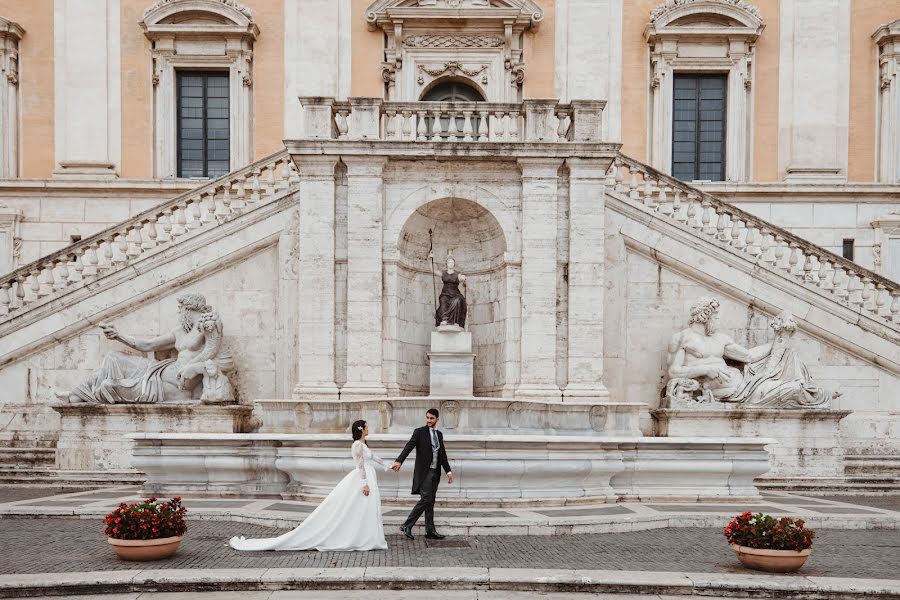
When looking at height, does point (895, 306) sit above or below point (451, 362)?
above

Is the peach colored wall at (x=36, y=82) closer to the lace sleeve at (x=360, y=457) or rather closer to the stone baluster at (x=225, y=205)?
the stone baluster at (x=225, y=205)

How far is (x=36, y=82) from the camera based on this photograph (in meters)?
24.8

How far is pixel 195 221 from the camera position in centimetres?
1816

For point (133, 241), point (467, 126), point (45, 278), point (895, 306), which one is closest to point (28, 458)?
point (45, 278)

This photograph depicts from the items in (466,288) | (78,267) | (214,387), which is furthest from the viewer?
(466,288)

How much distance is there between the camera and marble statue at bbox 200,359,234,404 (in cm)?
1662

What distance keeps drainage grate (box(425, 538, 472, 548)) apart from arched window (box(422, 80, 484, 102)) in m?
16.6

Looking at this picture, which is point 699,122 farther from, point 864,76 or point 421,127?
point 421,127

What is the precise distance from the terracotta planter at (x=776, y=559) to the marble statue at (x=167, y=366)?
10965 millimetres

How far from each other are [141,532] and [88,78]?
18.8 m

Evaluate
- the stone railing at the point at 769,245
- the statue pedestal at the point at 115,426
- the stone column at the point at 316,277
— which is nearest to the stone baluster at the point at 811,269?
the stone railing at the point at 769,245

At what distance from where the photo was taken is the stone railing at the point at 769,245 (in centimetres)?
1798

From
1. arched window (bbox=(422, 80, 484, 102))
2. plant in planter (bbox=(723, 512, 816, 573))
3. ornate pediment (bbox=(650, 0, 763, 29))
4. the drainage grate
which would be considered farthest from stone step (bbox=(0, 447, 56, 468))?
ornate pediment (bbox=(650, 0, 763, 29))

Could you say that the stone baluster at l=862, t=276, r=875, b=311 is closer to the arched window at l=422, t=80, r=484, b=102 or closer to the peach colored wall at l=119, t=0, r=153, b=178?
the arched window at l=422, t=80, r=484, b=102
